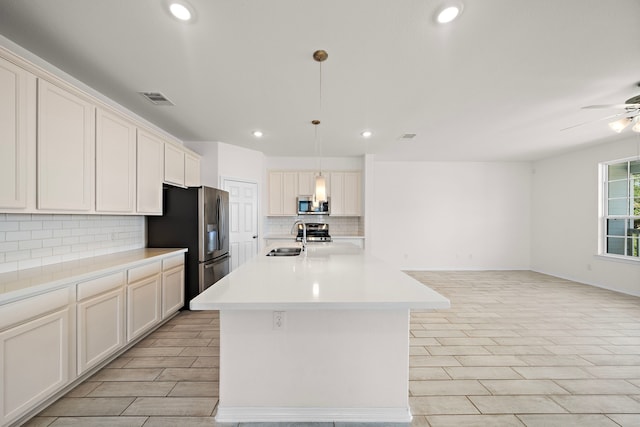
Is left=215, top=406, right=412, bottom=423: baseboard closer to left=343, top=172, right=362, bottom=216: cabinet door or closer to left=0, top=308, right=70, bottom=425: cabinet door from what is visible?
left=0, top=308, right=70, bottom=425: cabinet door

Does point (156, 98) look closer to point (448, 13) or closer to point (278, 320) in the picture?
point (278, 320)

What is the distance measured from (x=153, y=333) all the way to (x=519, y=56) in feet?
14.5

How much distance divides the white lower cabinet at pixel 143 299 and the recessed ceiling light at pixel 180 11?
7.01 feet

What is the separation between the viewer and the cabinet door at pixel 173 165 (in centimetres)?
349

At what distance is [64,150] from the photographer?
206cm

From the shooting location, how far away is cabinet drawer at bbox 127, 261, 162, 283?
2.46 m

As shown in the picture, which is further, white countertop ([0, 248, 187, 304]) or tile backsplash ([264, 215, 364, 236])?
tile backsplash ([264, 215, 364, 236])

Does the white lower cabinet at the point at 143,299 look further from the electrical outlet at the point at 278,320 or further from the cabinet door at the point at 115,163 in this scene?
the electrical outlet at the point at 278,320

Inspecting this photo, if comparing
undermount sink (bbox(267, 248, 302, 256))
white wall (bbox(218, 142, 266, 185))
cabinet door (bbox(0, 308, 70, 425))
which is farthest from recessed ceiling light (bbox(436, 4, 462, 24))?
white wall (bbox(218, 142, 266, 185))

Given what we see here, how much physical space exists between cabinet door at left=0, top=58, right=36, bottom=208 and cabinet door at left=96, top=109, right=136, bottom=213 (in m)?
0.62

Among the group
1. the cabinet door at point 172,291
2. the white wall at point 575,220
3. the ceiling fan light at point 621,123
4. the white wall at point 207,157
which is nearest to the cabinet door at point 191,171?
the white wall at point 207,157

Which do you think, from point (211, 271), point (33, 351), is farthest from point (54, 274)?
point (211, 271)

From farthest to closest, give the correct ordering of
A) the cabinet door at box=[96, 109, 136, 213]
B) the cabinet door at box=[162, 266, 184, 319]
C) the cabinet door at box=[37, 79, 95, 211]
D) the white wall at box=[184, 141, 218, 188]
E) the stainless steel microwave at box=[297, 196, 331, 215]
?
the stainless steel microwave at box=[297, 196, 331, 215] → the white wall at box=[184, 141, 218, 188] → the cabinet door at box=[162, 266, 184, 319] → the cabinet door at box=[96, 109, 136, 213] → the cabinet door at box=[37, 79, 95, 211]

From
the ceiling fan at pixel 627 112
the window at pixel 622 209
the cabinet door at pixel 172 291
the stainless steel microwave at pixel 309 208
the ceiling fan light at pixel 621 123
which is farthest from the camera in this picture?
the stainless steel microwave at pixel 309 208
